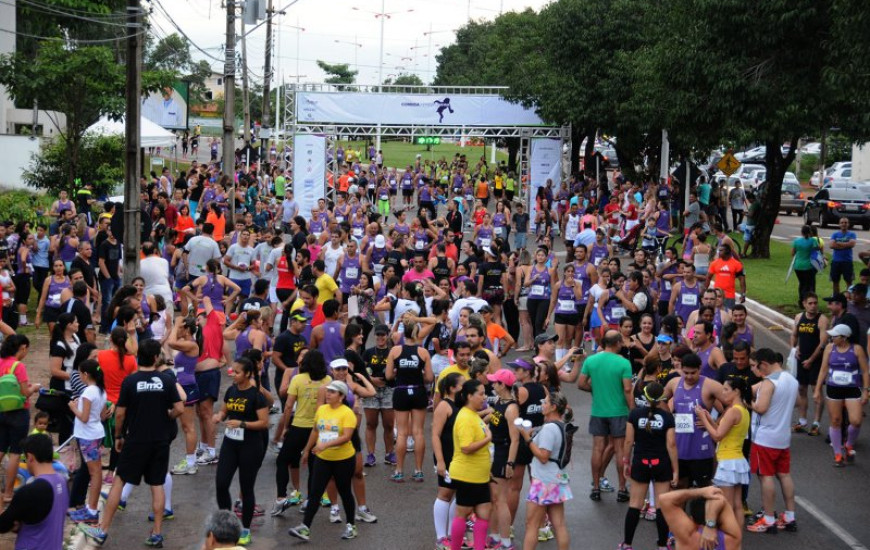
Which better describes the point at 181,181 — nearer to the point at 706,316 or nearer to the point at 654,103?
the point at 654,103

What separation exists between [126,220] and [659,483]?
1085cm

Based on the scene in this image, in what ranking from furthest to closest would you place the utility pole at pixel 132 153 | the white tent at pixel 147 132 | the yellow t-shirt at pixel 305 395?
the white tent at pixel 147 132 < the utility pole at pixel 132 153 < the yellow t-shirt at pixel 305 395

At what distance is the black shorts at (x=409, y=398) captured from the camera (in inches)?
467

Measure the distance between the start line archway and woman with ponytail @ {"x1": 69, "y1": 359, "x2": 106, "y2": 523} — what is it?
28.7 meters

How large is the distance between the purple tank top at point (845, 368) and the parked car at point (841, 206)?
2779 cm

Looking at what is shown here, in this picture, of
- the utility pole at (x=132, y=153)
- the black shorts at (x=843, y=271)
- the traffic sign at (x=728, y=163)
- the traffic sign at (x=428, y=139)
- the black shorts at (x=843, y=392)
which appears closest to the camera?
the black shorts at (x=843, y=392)

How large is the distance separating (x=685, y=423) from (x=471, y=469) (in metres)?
2.07

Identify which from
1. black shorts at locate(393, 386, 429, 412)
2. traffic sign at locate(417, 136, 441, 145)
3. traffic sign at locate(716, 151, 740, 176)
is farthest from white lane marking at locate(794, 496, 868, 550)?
traffic sign at locate(417, 136, 441, 145)

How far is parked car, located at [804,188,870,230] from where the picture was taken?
39000mm

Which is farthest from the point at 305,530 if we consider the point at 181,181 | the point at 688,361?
the point at 181,181

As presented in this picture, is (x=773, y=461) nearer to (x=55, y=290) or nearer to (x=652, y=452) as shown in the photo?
(x=652, y=452)

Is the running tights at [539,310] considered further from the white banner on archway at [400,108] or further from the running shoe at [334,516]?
the white banner on archway at [400,108]

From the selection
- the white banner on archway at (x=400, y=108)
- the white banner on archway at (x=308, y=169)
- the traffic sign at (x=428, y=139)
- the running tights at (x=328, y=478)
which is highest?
the white banner on archway at (x=400, y=108)

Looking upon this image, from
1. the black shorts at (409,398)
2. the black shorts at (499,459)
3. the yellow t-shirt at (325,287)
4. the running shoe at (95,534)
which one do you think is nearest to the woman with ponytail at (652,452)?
the black shorts at (499,459)
